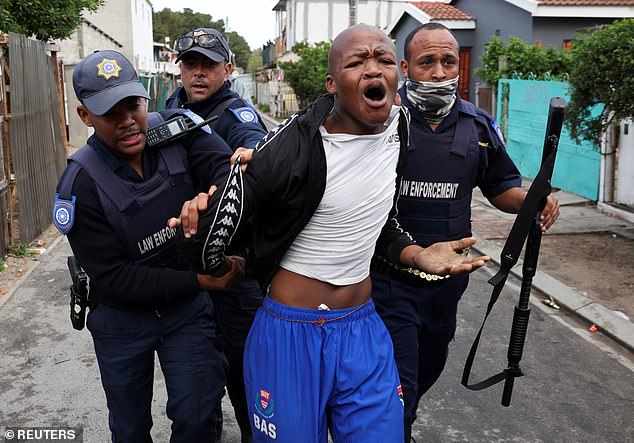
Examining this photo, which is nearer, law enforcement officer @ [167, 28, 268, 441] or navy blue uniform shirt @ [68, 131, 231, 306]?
navy blue uniform shirt @ [68, 131, 231, 306]

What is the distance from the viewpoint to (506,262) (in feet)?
9.39

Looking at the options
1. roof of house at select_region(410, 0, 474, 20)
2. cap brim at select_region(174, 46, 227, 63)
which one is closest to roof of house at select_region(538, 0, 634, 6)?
roof of house at select_region(410, 0, 474, 20)

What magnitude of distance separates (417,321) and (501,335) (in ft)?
8.75

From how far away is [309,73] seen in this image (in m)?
28.0

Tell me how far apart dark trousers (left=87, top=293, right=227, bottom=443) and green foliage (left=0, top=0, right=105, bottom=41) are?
8.07m

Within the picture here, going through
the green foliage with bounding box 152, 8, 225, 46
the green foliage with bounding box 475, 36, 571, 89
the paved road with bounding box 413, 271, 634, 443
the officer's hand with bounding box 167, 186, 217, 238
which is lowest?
the paved road with bounding box 413, 271, 634, 443

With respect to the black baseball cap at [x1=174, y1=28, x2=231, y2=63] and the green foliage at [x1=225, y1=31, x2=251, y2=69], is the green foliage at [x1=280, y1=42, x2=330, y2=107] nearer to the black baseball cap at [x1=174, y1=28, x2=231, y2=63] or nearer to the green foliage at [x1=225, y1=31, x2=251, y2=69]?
the black baseball cap at [x1=174, y1=28, x2=231, y2=63]

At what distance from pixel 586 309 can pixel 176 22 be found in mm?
84197

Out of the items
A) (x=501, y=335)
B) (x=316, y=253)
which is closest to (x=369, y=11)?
(x=501, y=335)

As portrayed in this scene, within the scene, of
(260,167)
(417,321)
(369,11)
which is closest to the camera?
(260,167)

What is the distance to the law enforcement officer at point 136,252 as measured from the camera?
9.18 ft

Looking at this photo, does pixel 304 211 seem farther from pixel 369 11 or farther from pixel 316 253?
pixel 369 11

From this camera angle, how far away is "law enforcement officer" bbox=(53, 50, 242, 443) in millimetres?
2799

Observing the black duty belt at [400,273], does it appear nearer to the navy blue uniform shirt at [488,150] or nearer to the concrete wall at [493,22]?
the navy blue uniform shirt at [488,150]
